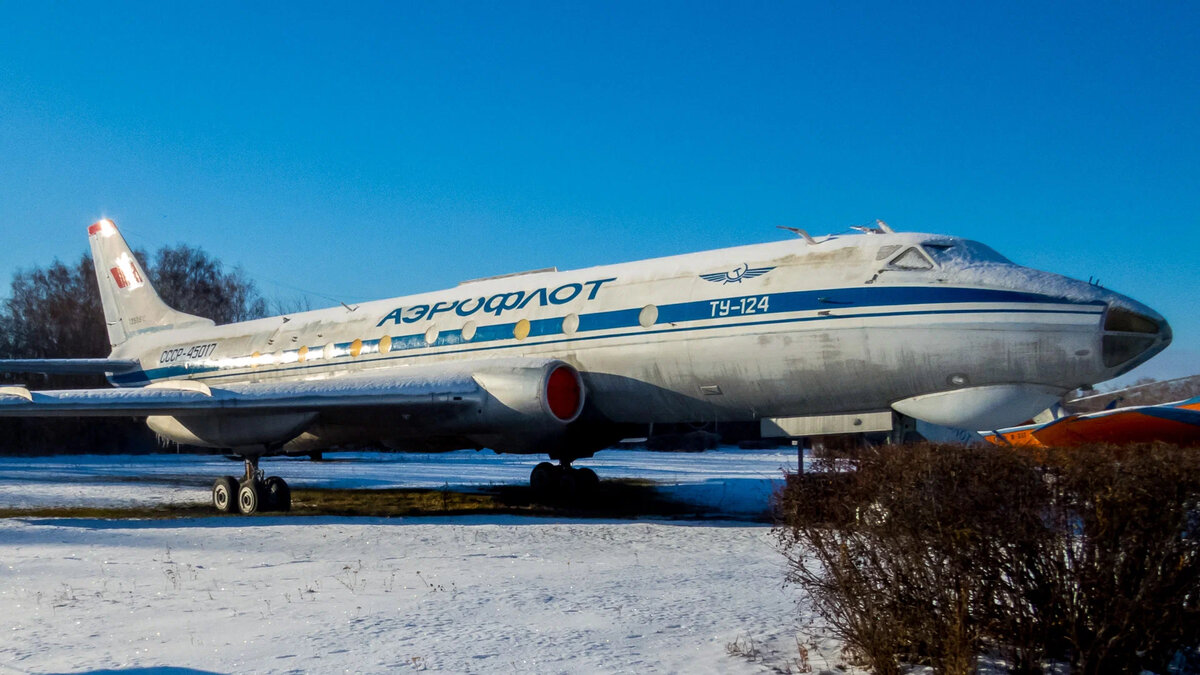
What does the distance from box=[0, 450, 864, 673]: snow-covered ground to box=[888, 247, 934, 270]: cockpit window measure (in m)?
3.39

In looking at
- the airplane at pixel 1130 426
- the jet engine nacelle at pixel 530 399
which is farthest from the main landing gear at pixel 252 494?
the airplane at pixel 1130 426

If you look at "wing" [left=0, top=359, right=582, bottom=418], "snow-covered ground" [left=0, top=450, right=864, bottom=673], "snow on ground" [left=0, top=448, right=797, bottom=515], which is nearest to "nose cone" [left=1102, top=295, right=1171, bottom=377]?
"snow-covered ground" [left=0, top=450, right=864, bottom=673]

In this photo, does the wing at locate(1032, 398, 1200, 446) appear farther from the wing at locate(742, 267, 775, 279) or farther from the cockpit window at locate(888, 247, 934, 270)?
the wing at locate(742, 267, 775, 279)

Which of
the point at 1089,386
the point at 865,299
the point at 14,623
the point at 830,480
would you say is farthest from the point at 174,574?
the point at 1089,386

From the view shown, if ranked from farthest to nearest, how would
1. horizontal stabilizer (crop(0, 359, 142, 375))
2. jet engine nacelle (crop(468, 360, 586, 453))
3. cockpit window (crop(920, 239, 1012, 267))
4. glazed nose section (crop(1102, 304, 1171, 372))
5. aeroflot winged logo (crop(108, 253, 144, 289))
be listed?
aeroflot winged logo (crop(108, 253, 144, 289)) < horizontal stabilizer (crop(0, 359, 142, 375)) < jet engine nacelle (crop(468, 360, 586, 453)) < cockpit window (crop(920, 239, 1012, 267)) < glazed nose section (crop(1102, 304, 1171, 372))

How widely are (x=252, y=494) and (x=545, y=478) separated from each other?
4.92 meters

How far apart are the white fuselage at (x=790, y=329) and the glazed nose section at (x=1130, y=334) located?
0.07 feet

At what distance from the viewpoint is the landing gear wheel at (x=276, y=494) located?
13.6 meters

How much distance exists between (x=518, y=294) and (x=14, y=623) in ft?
29.5

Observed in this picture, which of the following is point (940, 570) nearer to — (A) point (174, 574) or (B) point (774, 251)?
(A) point (174, 574)

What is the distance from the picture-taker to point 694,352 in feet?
37.8

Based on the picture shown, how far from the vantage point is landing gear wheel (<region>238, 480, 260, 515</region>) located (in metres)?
13.5

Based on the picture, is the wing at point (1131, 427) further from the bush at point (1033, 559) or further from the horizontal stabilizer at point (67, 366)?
the horizontal stabilizer at point (67, 366)

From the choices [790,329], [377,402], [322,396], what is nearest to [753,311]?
[790,329]
